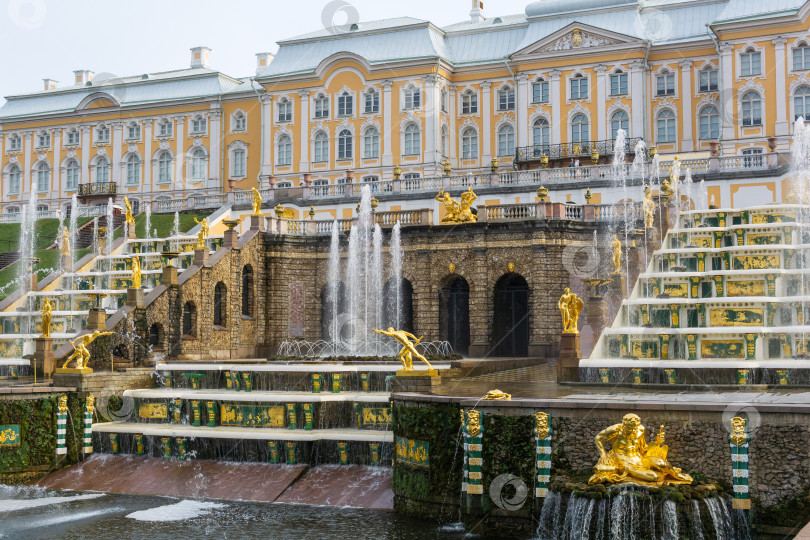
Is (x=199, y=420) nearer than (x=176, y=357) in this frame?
Yes

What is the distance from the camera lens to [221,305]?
123 feet

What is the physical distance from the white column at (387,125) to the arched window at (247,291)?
23.5 metres

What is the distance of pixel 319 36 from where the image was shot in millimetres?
64812

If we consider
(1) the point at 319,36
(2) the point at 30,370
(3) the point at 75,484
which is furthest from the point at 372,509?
(1) the point at 319,36

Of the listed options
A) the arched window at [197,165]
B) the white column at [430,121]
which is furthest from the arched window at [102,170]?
the white column at [430,121]

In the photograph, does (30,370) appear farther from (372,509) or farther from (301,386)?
(372,509)

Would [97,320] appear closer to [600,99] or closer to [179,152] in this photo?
[600,99]

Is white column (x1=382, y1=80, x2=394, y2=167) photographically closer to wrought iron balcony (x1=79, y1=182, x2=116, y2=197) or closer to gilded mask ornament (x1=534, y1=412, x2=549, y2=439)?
wrought iron balcony (x1=79, y1=182, x2=116, y2=197)

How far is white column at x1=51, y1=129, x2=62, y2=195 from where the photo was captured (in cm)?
7331

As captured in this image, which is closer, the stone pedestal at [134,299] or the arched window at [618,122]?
the stone pedestal at [134,299]

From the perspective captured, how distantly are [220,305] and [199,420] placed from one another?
1252 centimetres

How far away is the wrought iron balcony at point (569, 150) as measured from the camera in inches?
2212

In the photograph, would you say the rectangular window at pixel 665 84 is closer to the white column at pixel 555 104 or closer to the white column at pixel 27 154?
A: the white column at pixel 555 104

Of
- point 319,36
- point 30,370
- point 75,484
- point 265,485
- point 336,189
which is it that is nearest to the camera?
point 265,485
